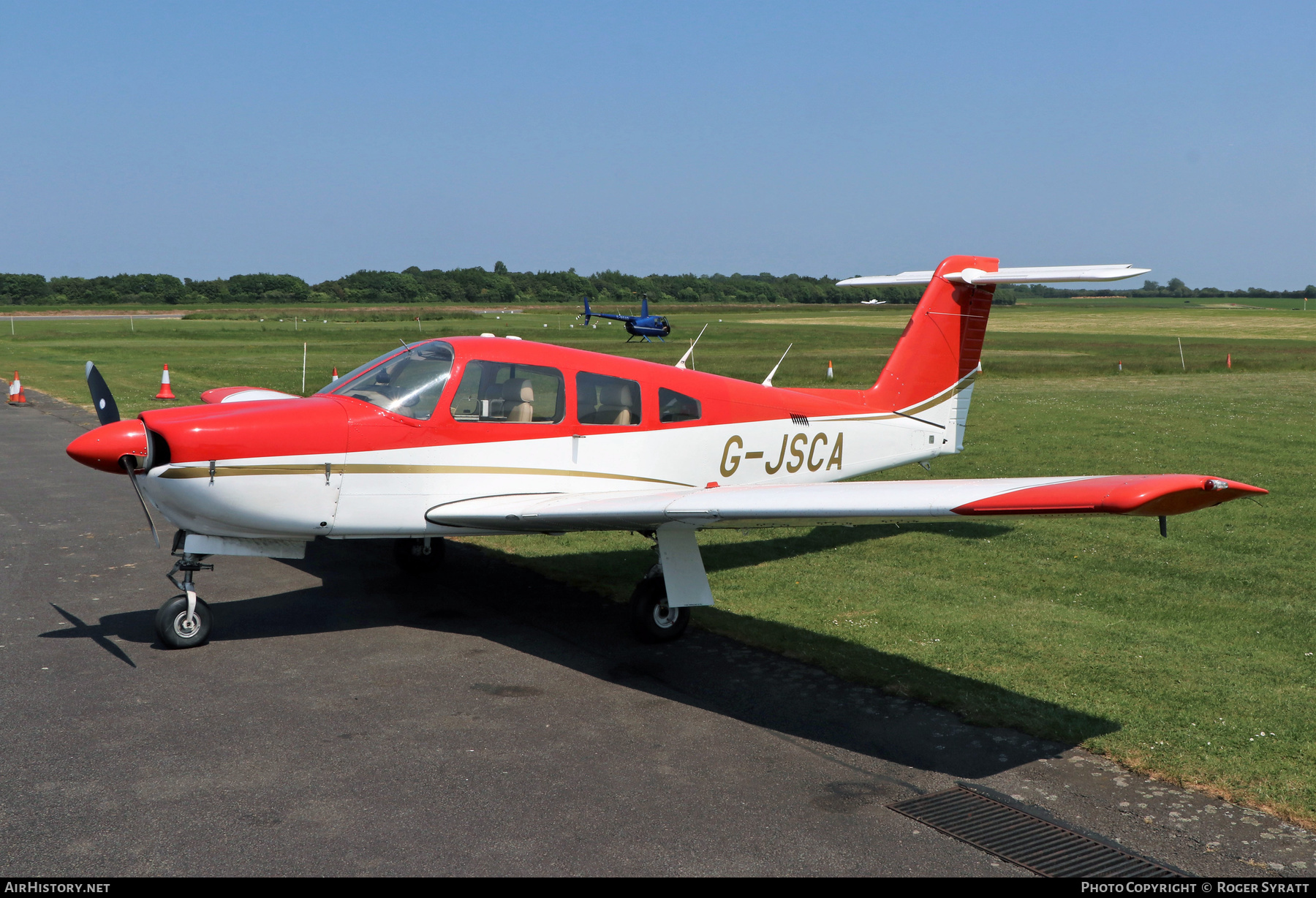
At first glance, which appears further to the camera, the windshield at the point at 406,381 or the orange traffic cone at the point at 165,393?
the orange traffic cone at the point at 165,393

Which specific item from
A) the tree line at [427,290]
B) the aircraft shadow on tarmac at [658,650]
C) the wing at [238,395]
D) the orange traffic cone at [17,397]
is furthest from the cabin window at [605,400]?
the tree line at [427,290]

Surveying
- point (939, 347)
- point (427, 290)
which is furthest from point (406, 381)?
point (427, 290)

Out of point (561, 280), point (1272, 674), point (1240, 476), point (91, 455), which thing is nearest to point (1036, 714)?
point (1272, 674)

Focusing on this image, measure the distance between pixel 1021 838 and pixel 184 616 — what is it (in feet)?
18.9

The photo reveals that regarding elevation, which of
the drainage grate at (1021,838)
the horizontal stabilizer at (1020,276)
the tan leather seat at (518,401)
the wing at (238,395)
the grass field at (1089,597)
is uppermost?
the horizontal stabilizer at (1020,276)

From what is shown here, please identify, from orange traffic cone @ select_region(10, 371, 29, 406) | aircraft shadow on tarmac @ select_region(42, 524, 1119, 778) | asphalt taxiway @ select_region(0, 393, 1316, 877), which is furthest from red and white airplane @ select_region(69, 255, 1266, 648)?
orange traffic cone @ select_region(10, 371, 29, 406)

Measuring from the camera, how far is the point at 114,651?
691 cm

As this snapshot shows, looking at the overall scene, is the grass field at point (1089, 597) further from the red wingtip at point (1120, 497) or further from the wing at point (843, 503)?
the red wingtip at point (1120, 497)

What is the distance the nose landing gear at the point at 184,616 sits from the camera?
6945 millimetres

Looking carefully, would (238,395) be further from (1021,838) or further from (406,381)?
(1021,838)

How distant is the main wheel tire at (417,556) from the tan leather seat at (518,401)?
2.24 meters

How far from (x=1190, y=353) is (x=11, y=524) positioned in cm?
4572
